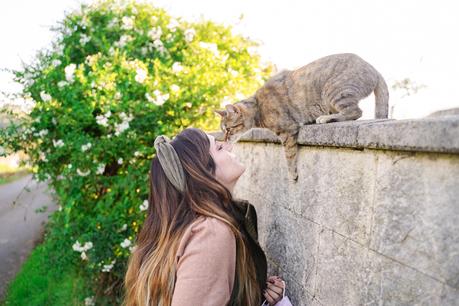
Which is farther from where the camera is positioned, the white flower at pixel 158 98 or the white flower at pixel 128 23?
the white flower at pixel 128 23

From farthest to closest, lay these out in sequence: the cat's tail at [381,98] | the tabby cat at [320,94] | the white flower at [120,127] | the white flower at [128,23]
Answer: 1. the white flower at [128,23]
2. the white flower at [120,127]
3. the cat's tail at [381,98]
4. the tabby cat at [320,94]

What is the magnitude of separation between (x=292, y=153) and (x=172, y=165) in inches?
24.1

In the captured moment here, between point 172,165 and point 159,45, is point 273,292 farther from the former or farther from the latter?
point 159,45

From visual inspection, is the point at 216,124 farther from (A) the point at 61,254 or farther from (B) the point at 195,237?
(B) the point at 195,237

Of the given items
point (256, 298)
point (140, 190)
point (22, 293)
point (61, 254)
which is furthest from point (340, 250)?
point (22, 293)

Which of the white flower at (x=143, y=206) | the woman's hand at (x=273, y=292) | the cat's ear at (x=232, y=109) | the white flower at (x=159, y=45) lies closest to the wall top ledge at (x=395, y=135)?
the woman's hand at (x=273, y=292)

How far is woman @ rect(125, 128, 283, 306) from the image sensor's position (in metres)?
1.71

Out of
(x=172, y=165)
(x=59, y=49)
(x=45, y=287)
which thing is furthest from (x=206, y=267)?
(x=45, y=287)

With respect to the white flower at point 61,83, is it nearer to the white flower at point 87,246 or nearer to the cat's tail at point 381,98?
the white flower at point 87,246

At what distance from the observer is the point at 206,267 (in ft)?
5.55

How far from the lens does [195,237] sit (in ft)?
5.82

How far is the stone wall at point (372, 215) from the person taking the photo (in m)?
1.20

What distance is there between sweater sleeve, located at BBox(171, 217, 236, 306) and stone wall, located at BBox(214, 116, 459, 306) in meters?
0.42

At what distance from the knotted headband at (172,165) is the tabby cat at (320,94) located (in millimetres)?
581
